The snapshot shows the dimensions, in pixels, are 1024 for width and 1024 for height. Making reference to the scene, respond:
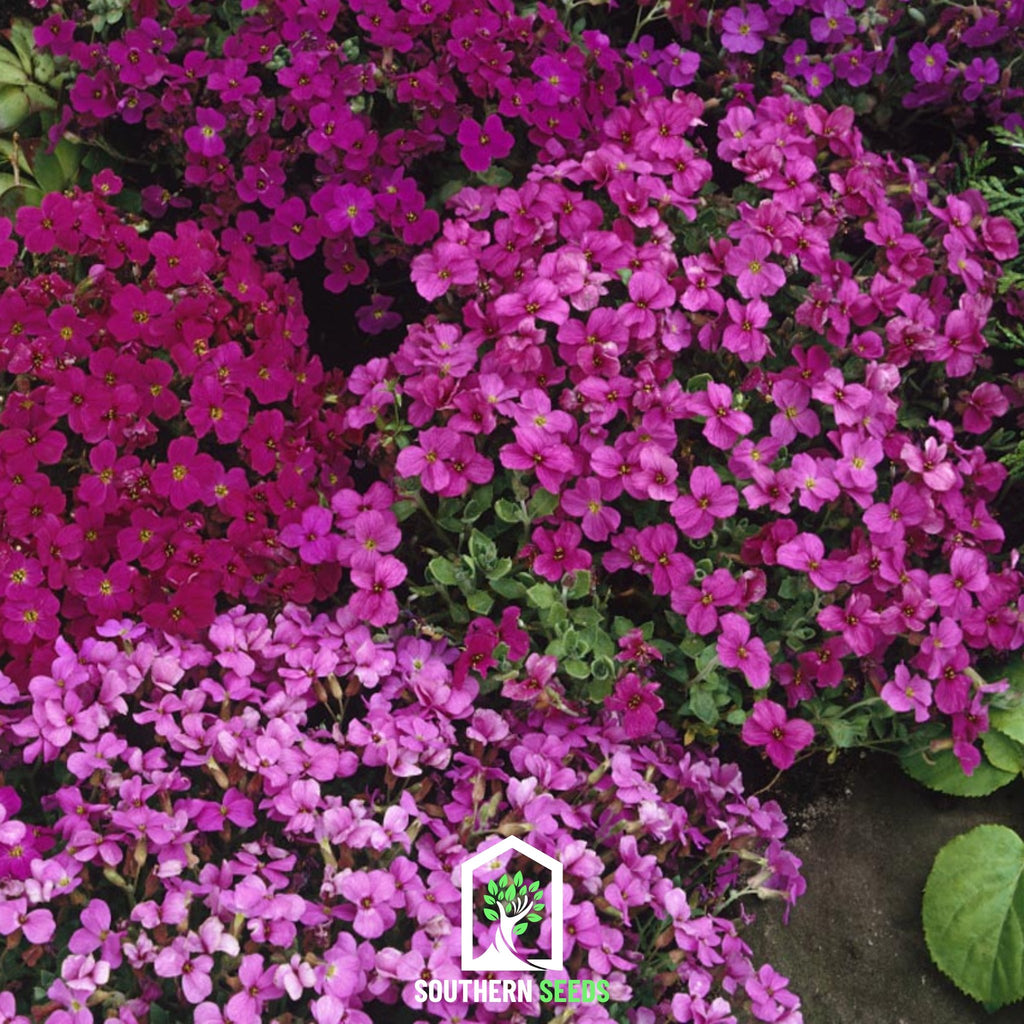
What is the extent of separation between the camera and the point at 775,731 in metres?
2.22

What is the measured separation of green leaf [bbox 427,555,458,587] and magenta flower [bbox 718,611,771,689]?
51 cm

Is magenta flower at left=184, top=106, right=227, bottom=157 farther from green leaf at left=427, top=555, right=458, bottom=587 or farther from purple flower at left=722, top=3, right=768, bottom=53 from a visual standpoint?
purple flower at left=722, top=3, right=768, bottom=53

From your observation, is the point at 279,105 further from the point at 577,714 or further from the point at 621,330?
the point at 577,714

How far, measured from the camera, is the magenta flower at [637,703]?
221cm

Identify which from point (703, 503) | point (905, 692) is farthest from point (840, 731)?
point (703, 503)

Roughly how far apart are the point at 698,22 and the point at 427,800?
6.52 feet

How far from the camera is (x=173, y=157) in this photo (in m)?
2.88

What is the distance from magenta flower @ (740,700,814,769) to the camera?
7.26 ft

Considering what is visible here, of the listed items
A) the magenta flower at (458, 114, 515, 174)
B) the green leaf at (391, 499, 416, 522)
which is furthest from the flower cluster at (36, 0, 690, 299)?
the green leaf at (391, 499, 416, 522)

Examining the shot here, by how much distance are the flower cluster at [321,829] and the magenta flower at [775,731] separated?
12cm

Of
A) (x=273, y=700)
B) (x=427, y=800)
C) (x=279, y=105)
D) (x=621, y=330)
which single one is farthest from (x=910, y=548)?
(x=279, y=105)

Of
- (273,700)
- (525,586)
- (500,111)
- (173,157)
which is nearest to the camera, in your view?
(273,700)

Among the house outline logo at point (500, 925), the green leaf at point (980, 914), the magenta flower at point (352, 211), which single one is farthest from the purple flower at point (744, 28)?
the house outline logo at point (500, 925)

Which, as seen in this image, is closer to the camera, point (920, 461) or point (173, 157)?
point (920, 461)
